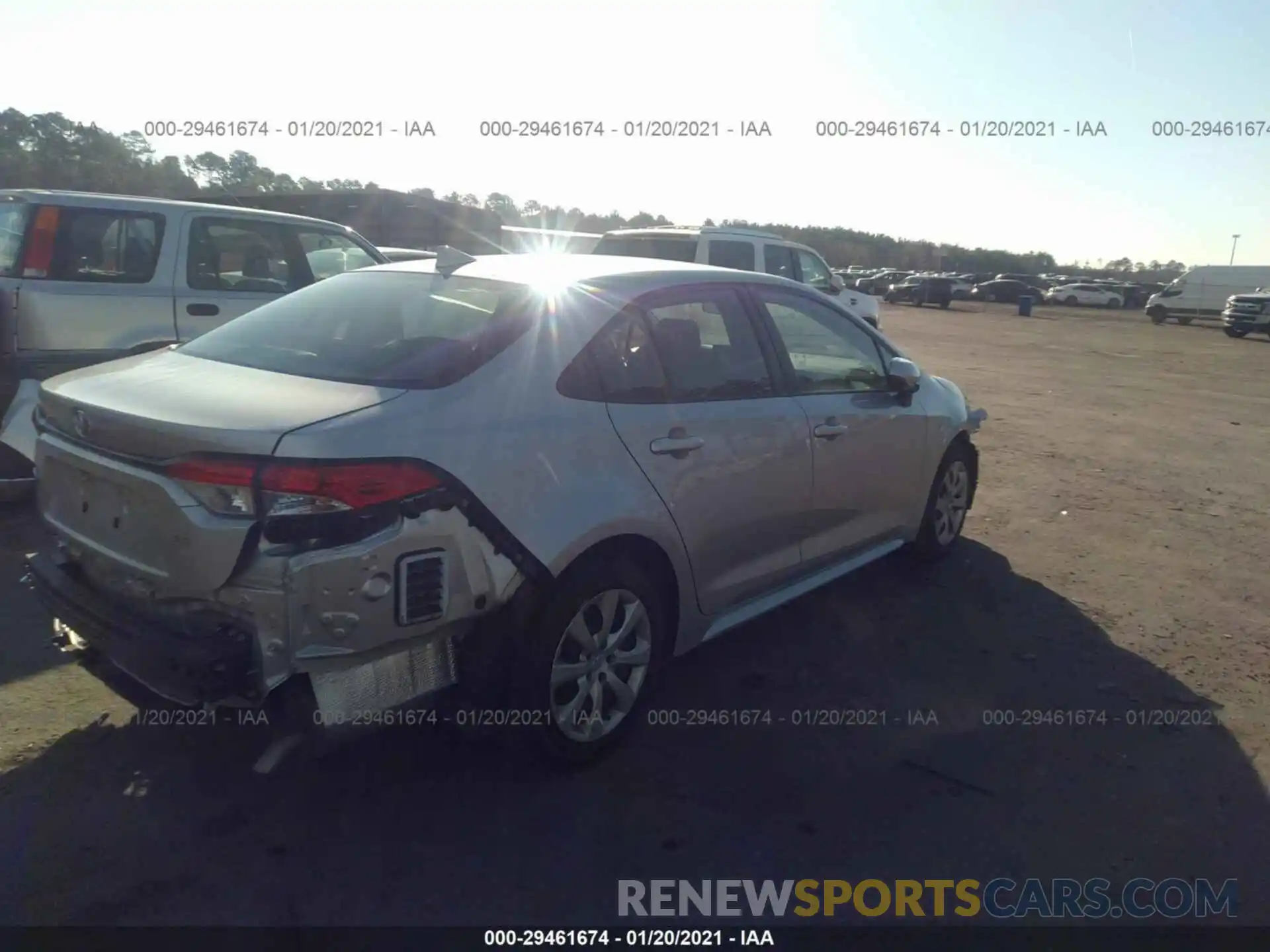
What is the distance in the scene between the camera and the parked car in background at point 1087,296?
54.9 metres

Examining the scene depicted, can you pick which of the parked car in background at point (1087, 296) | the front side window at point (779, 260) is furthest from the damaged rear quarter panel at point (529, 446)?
the parked car in background at point (1087, 296)

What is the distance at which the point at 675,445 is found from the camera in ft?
11.6

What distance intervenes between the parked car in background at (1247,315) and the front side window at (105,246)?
3342 centimetres

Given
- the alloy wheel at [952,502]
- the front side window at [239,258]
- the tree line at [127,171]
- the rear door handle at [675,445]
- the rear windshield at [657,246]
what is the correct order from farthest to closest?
the tree line at [127,171]
the rear windshield at [657,246]
the front side window at [239,258]
the alloy wheel at [952,502]
the rear door handle at [675,445]

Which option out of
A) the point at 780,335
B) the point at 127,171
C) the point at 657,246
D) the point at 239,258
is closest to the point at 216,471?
the point at 780,335

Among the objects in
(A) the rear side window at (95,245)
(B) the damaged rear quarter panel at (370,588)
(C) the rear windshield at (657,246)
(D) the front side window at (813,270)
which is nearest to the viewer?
(B) the damaged rear quarter panel at (370,588)

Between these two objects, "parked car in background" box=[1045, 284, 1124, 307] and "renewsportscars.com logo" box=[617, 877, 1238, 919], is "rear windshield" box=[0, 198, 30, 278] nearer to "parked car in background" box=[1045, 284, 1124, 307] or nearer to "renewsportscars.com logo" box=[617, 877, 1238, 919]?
"renewsportscars.com logo" box=[617, 877, 1238, 919]

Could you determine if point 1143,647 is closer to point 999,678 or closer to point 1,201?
point 999,678

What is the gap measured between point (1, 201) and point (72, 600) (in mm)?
4559

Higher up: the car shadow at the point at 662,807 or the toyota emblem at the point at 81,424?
the toyota emblem at the point at 81,424

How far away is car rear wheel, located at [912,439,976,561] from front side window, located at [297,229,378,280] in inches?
190

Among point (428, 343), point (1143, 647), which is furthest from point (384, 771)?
point (1143, 647)

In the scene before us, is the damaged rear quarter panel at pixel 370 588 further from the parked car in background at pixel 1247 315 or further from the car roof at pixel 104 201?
the parked car in background at pixel 1247 315

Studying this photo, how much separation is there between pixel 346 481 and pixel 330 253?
608 centimetres
